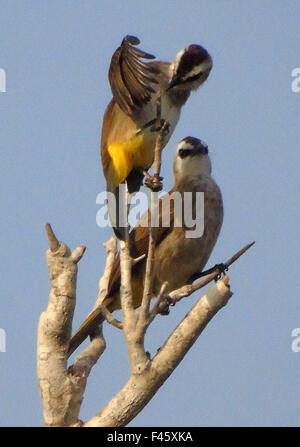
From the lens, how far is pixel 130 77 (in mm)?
8352

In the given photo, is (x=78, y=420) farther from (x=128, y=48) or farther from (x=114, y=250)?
(x=128, y=48)

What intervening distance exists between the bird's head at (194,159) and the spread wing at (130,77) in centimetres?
129

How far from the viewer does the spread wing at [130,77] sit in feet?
27.0

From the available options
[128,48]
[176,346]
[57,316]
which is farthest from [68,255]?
[128,48]

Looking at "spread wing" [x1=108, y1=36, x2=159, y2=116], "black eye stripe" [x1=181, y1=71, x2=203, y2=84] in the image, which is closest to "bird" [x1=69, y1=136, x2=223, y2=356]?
"black eye stripe" [x1=181, y1=71, x2=203, y2=84]

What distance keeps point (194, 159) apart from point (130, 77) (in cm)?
170

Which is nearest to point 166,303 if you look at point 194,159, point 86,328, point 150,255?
point 150,255

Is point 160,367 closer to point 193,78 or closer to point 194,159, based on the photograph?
point 193,78

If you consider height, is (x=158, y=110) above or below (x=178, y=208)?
above

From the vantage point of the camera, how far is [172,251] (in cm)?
935

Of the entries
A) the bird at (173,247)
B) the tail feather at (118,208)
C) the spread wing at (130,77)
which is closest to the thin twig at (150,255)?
the tail feather at (118,208)

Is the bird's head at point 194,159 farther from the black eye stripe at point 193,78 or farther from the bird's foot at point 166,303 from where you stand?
the bird's foot at point 166,303

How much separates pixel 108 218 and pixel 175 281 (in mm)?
1269
